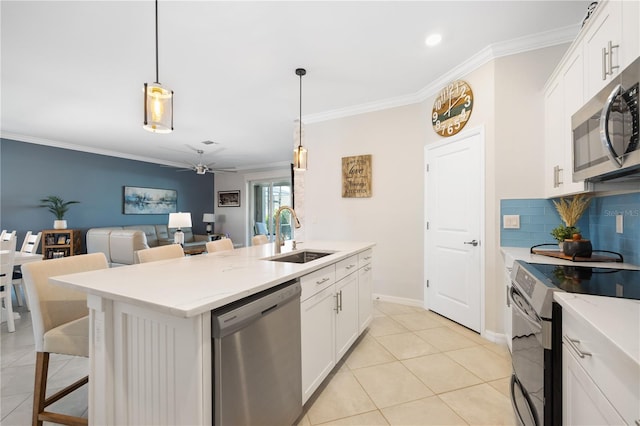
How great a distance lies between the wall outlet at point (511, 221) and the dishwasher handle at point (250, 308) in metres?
2.03

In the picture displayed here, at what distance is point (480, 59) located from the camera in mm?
2588

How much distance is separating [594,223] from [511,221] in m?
0.53

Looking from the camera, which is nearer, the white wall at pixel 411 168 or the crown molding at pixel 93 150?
the white wall at pixel 411 168

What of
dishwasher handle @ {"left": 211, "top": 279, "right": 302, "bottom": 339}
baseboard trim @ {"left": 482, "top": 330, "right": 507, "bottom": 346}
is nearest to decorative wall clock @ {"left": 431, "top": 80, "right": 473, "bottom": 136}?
baseboard trim @ {"left": 482, "top": 330, "right": 507, "bottom": 346}

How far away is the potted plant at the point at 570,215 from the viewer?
2.05 meters

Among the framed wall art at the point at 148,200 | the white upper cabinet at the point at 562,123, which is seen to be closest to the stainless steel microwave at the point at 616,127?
the white upper cabinet at the point at 562,123

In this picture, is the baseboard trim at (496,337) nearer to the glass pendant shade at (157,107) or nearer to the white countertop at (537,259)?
the white countertop at (537,259)

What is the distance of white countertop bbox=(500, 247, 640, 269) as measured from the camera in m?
1.67

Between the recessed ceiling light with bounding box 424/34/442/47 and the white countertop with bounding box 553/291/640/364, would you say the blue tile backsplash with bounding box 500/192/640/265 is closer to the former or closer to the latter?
the white countertop with bounding box 553/291/640/364

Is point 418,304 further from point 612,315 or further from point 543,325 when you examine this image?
point 612,315

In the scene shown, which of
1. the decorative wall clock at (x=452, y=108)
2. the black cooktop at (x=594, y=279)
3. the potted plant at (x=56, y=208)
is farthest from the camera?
the potted plant at (x=56, y=208)

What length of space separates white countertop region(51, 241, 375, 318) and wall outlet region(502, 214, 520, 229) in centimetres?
171

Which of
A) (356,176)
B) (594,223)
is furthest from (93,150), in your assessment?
(594,223)

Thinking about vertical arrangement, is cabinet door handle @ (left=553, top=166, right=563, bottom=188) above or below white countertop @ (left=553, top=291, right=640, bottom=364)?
above
